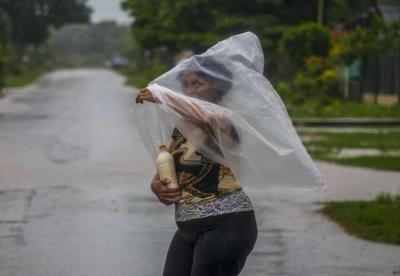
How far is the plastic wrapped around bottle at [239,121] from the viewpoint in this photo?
538cm

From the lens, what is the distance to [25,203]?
41.6ft

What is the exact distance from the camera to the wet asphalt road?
9.05 m

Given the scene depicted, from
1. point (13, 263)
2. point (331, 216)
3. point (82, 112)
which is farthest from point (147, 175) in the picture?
point (82, 112)

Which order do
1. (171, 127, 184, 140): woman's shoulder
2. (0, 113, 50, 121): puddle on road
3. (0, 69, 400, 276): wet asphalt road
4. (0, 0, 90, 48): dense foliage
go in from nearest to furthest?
(171, 127, 184, 140): woman's shoulder → (0, 69, 400, 276): wet asphalt road → (0, 113, 50, 121): puddle on road → (0, 0, 90, 48): dense foliage

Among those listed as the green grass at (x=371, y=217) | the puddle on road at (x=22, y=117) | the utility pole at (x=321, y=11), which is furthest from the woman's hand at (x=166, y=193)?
the utility pole at (x=321, y=11)

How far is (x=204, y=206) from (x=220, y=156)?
0.25m

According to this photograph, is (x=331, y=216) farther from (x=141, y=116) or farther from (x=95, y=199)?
(x=141, y=116)

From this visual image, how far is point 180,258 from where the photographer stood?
5.42 meters

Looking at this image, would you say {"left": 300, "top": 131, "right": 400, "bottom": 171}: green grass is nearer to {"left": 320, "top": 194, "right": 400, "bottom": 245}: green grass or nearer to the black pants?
{"left": 320, "top": 194, "right": 400, "bottom": 245}: green grass

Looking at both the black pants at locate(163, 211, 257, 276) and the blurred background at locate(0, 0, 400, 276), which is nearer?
the black pants at locate(163, 211, 257, 276)

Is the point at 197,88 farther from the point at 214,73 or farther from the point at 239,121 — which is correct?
the point at 239,121

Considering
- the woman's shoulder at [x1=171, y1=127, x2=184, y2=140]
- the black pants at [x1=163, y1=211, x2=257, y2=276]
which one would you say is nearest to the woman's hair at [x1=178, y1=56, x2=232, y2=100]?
the woman's shoulder at [x1=171, y1=127, x2=184, y2=140]

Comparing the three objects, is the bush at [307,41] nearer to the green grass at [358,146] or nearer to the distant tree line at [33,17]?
the green grass at [358,146]

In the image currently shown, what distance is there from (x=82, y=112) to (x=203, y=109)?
85.2 ft
